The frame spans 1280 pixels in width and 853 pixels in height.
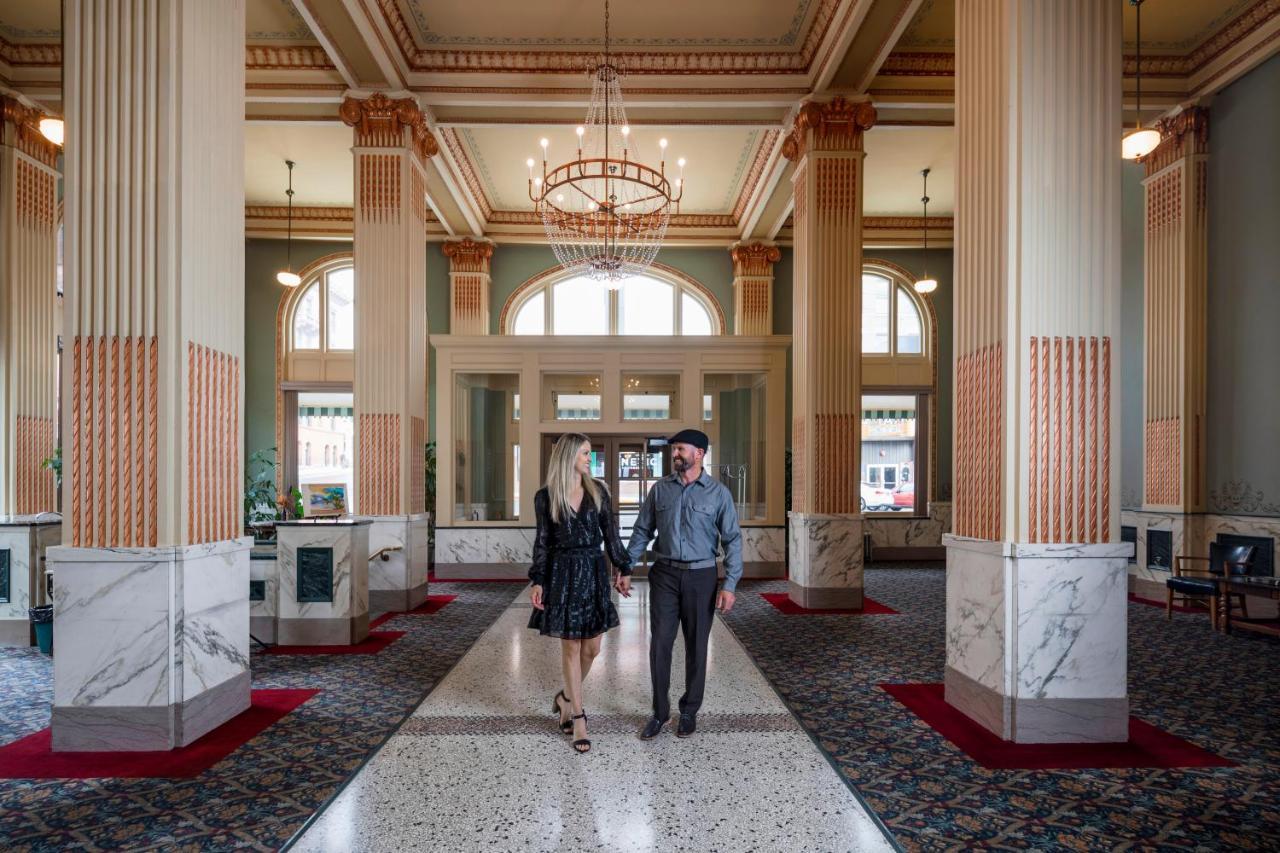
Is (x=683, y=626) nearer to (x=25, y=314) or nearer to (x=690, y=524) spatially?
(x=690, y=524)

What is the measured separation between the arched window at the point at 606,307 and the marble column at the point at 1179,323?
297 inches

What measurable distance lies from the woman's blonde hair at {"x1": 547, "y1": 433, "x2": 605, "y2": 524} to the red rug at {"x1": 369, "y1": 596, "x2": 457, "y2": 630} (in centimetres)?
437

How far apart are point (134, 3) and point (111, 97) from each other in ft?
1.82

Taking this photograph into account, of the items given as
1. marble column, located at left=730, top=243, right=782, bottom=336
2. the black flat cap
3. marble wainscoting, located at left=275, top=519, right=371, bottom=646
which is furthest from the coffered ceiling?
the black flat cap

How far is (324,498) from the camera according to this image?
13.8 m

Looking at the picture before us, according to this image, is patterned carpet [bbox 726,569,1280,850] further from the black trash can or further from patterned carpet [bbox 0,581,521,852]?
the black trash can

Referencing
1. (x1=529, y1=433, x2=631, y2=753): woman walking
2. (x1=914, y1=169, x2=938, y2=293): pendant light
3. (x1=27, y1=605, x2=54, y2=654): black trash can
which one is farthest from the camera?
(x1=914, y1=169, x2=938, y2=293): pendant light

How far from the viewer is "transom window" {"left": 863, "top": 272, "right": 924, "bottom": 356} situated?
50.0ft

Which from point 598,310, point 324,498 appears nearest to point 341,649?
point 324,498

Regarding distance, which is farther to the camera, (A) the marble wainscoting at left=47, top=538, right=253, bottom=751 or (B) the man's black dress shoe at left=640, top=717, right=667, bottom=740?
(B) the man's black dress shoe at left=640, top=717, right=667, bottom=740

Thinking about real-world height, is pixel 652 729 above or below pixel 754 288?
below

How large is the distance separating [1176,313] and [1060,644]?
691 cm

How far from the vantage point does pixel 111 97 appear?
4336mm

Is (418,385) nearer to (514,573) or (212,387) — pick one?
(514,573)
